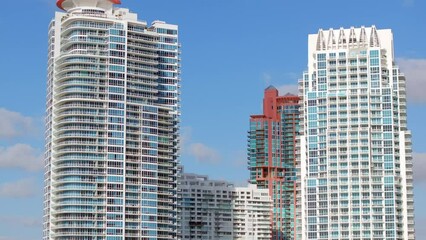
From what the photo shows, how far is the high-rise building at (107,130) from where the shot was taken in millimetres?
181375

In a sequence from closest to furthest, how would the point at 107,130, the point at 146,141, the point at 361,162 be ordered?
the point at 107,130 → the point at 146,141 → the point at 361,162

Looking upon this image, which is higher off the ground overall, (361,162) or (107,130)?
(107,130)

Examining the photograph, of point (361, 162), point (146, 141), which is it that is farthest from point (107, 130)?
point (361, 162)

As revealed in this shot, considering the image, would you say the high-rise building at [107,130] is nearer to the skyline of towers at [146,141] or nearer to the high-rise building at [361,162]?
the skyline of towers at [146,141]

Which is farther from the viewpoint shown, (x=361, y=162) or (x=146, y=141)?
(x=361, y=162)

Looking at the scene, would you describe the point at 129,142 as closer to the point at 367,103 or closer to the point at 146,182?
the point at 146,182

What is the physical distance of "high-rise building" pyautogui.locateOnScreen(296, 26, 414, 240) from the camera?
193750 mm

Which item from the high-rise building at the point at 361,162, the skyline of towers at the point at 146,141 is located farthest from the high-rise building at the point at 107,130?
the high-rise building at the point at 361,162

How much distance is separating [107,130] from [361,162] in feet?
166

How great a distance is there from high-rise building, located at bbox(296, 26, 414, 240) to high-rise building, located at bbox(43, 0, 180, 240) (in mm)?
29518

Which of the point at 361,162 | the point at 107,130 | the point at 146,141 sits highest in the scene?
the point at 107,130

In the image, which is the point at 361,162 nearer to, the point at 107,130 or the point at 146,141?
the point at 146,141

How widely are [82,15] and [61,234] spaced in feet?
135

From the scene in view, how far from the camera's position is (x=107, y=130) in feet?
603
